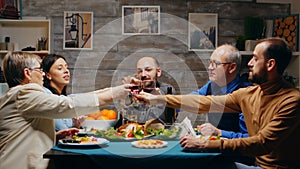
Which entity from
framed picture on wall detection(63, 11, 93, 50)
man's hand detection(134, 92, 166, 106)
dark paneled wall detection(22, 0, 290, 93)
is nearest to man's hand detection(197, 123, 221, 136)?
A: man's hand detection(134, 92, 166, 106)

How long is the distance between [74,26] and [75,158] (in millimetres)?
2613

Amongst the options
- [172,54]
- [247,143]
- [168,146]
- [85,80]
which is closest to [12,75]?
[168,146]

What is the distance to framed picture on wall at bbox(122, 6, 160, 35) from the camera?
4.53m

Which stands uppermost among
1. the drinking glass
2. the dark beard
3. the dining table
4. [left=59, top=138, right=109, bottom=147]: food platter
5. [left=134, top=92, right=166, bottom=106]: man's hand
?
the dark beard

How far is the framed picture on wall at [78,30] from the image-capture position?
4.50 m

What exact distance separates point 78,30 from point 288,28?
2160 mm

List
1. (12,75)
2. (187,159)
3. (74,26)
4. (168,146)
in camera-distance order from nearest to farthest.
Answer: (187,159)
(168,146)
(12,75)
(74,26)

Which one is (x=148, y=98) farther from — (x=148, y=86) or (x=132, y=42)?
(x=132, y=42)

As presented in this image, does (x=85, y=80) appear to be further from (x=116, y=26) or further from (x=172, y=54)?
(x=172, y=54)

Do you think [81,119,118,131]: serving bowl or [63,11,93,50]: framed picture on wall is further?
[63,11,93,50]: framed picture on wall

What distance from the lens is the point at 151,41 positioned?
457 centimetres

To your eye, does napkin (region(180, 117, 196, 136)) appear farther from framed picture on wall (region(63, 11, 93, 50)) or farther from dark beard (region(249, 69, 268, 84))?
framed picture on wall (region(63, 11, 93, 50))

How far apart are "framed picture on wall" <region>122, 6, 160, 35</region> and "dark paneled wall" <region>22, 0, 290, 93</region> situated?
0.17ft

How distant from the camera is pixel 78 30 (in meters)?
4.52
